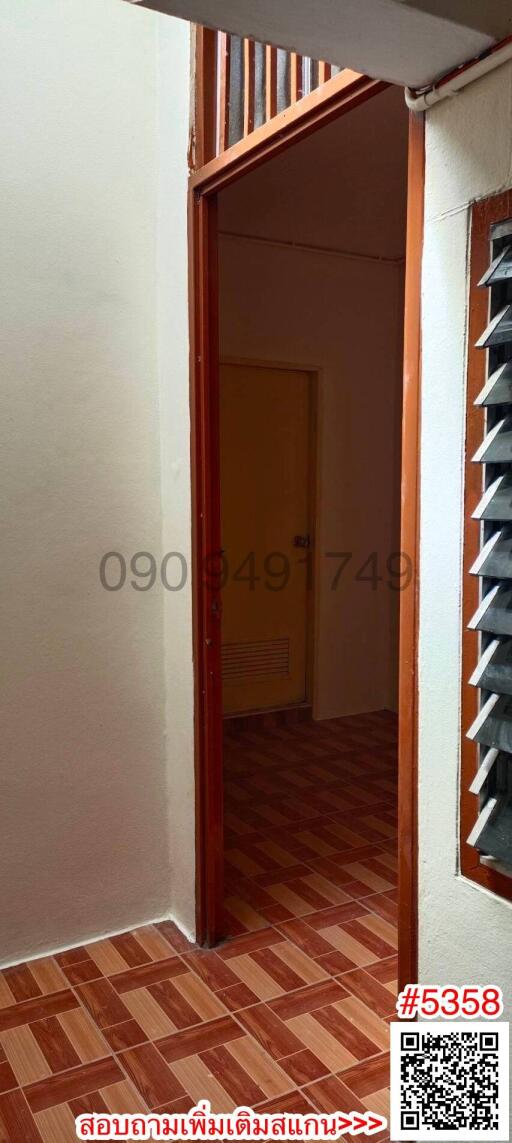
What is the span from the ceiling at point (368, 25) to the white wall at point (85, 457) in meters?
1.21

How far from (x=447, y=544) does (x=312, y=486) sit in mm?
3438

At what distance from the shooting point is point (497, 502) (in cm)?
130

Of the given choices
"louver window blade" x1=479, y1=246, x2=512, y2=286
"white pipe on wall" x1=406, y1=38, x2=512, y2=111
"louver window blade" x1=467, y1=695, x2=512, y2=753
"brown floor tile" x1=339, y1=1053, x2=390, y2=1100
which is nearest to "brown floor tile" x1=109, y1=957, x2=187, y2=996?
"brown floor tile" x1=339, y1=1053, x2=390, y2=1100

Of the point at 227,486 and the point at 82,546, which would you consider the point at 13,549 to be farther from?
the point at 227,486

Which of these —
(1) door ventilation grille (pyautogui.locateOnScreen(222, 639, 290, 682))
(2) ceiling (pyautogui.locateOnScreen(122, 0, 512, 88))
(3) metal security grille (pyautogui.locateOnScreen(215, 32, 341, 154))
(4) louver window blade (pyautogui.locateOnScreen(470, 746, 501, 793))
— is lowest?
(1) door ventilation grille (pyautogui.locateOnScreen(222, 639, 290, 682))

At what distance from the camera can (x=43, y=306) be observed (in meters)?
2.34

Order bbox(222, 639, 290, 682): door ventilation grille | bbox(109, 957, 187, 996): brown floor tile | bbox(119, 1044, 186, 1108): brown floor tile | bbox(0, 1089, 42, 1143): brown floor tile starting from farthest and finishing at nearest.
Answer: bbox(222, 639, 290, 682): door ventilation grille < bbox(109, 957, 187, 996): brown floor tile < bbox(119, 1044, 186, 1108): brown floor tile < bbox(0, 1089, 42, 1143): brown floor tile

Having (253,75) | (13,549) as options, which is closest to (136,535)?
(13,549)

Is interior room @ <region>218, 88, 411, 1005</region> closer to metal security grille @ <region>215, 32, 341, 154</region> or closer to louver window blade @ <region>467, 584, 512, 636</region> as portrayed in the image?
metal security grille @ <region>215, 32, 341, 154</region>

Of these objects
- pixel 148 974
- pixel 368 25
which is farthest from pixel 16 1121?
pixel 368 25

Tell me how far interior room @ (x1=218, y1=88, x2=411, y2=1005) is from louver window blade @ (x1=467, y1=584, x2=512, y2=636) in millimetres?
2274

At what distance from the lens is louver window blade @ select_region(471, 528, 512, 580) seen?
4.20 feet

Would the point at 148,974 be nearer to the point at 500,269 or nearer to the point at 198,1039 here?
the point at 198,1039

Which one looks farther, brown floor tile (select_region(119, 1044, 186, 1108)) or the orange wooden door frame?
brown floor tile (select_region(119, 1044, 186, 1108))
